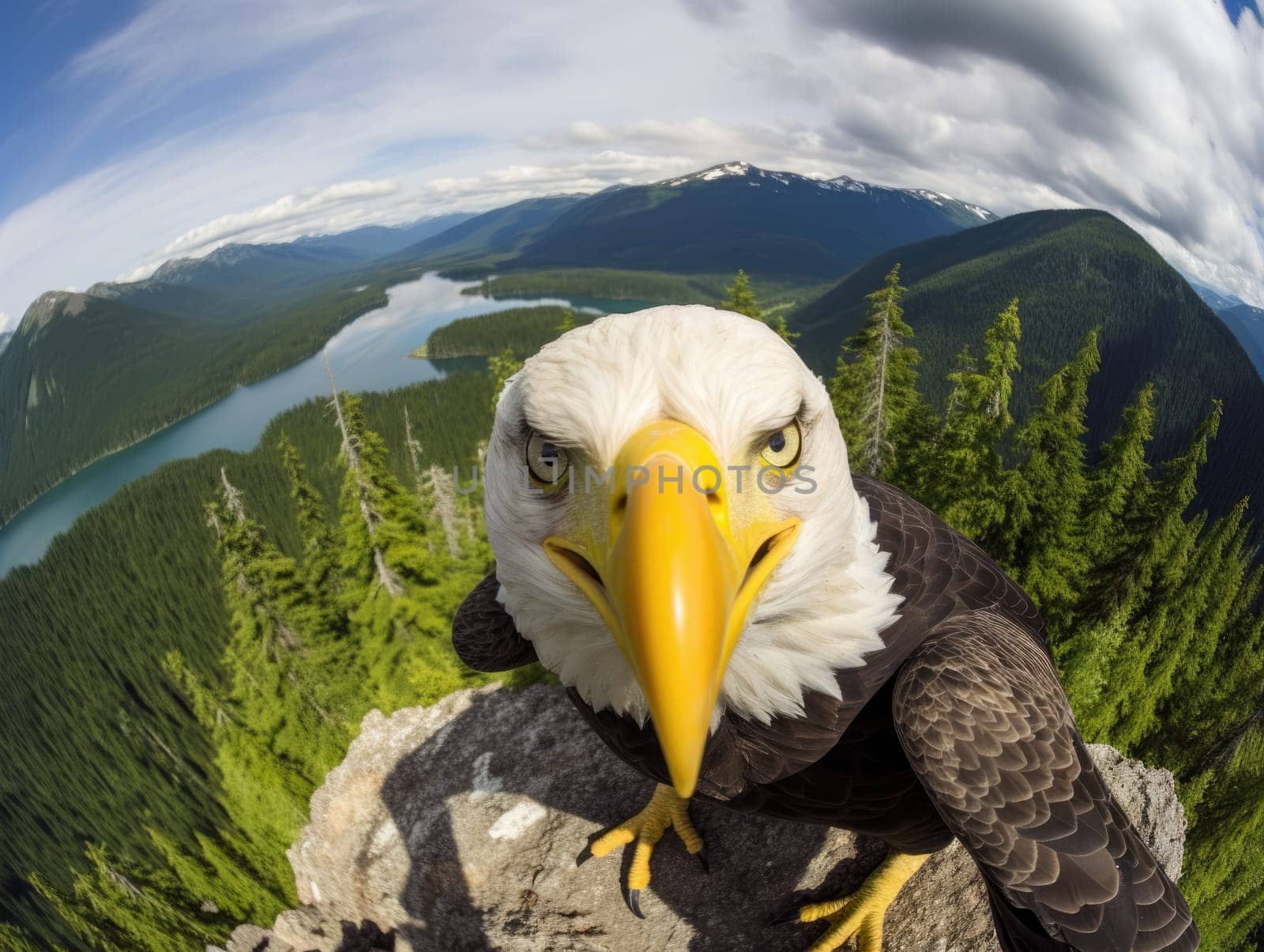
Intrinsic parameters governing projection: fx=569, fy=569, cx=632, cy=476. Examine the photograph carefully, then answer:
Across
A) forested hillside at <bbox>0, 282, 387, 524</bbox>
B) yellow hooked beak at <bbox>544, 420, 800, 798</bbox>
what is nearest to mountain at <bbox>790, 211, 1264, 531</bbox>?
yellow hooked beak at <bbox>544, 420, 800, 798</bbox>

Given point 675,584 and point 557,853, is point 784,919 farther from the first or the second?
point 675,584

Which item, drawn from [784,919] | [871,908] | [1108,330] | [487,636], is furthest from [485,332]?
[1108,330]

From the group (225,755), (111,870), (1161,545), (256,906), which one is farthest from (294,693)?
(1161,545)

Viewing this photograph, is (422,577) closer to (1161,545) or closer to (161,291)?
(1161,545)

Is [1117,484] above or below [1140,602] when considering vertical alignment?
above

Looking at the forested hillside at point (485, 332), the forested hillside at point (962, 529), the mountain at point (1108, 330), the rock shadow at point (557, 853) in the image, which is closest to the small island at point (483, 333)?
the forested hillside at point (485, 332)

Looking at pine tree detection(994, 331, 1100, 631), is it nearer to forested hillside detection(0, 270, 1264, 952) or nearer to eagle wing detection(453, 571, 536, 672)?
forested hillside detection(0, 270, 1264, 952)

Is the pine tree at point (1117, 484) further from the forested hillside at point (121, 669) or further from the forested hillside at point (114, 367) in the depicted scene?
the forested hillside at point (114, 367)
